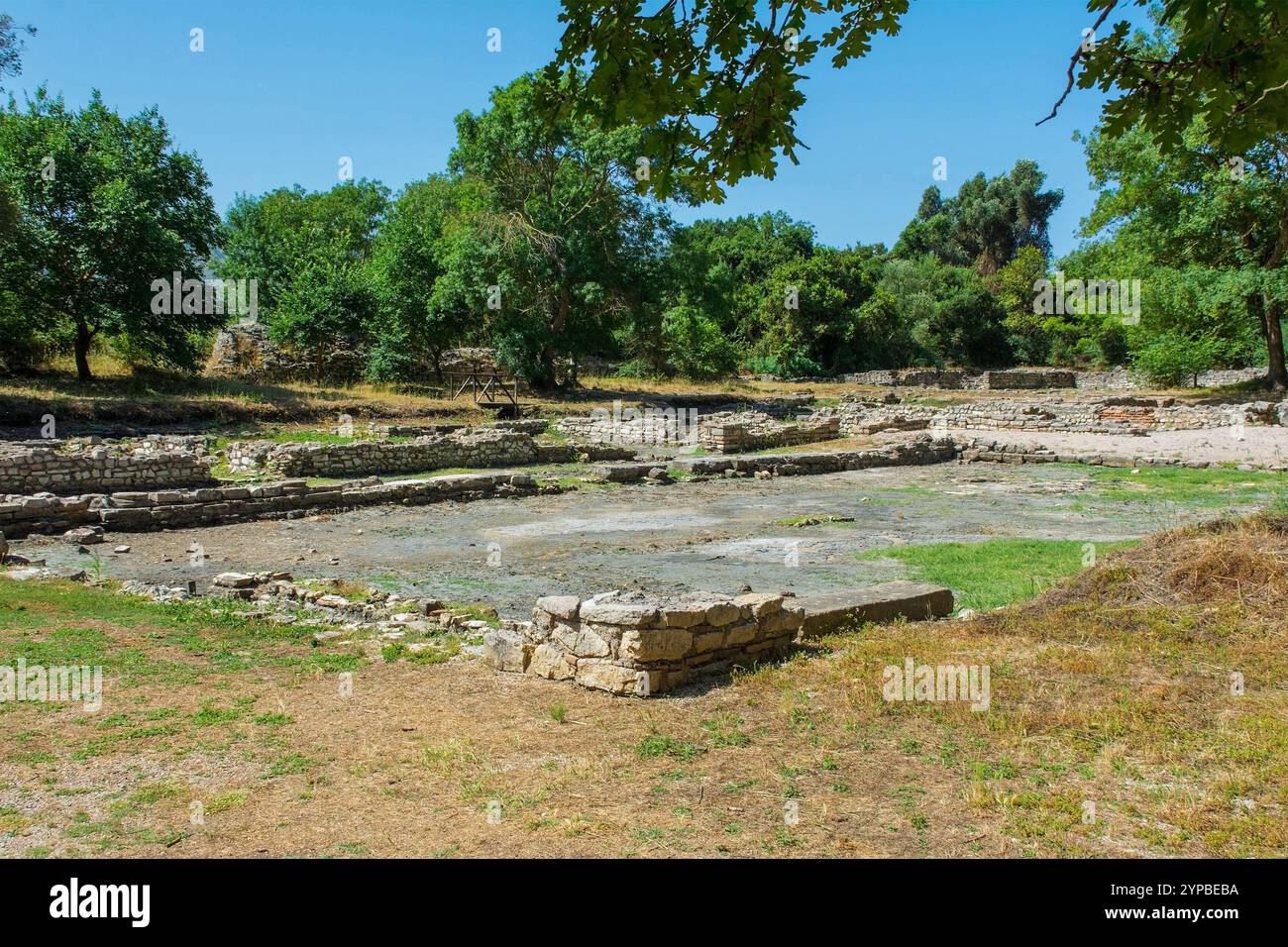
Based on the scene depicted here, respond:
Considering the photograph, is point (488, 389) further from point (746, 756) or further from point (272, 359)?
point (746, 756)

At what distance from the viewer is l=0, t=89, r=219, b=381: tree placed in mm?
26203

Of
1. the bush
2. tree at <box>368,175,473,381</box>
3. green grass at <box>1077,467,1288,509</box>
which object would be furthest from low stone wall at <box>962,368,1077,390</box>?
tree at <box>368,175,473,381</box>

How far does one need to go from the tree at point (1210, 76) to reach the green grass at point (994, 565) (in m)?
4.59

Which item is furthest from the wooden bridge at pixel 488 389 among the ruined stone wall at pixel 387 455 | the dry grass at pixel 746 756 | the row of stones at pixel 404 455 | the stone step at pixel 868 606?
the dry grass at pixel 746 756

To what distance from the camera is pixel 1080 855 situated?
3893 mm

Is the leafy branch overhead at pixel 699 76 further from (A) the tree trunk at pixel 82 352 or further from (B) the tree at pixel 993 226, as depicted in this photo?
(B) the tree at pixel 993 226

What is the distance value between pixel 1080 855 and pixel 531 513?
13303 mm

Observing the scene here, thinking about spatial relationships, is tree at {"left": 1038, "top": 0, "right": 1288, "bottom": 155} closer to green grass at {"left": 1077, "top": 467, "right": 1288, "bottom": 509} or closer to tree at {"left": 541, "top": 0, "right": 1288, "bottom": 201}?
tree at {"left": 541, "top": 0, "right": 1288, "bottom": 201}

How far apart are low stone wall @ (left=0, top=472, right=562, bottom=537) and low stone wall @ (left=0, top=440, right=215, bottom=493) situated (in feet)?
5.23

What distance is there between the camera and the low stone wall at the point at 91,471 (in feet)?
53.8

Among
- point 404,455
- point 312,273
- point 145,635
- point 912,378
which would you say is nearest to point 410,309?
point 312,273
